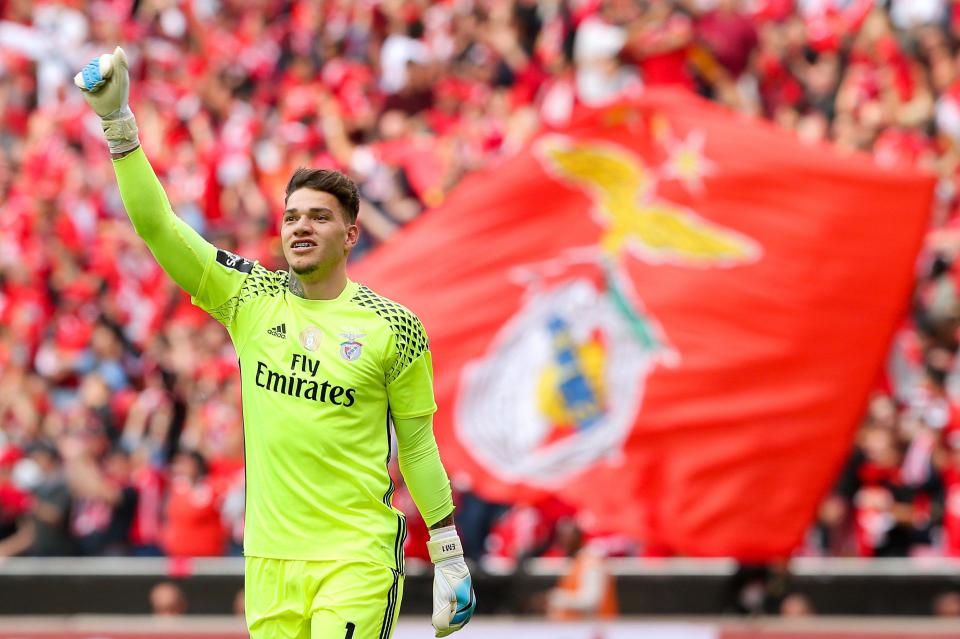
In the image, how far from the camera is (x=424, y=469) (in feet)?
21.6

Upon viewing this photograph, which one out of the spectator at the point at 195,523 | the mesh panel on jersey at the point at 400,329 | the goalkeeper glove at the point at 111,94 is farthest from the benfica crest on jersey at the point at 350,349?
the spectator at the point at 195,523

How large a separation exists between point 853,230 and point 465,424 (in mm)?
3028

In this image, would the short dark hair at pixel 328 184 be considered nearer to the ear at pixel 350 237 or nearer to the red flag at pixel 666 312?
the ear at pixel 350 237

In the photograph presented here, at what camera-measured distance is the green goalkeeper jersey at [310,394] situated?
6297 mm

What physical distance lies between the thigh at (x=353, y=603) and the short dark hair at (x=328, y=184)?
4.08 ft

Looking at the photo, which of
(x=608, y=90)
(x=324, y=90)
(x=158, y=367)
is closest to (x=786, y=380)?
(x=608, y=90)

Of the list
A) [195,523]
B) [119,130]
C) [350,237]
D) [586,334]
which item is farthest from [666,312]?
[119,130]

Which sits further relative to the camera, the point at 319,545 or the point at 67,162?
the point at 67,162

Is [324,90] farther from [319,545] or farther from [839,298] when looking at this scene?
[319,545]

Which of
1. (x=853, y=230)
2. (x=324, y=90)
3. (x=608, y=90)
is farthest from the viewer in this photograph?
(x=324, y=90)

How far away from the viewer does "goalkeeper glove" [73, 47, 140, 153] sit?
603cm

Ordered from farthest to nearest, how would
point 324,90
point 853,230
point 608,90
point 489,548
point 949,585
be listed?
point 324,90, point 608,90, point 489,548, point 949,585, point 853,230

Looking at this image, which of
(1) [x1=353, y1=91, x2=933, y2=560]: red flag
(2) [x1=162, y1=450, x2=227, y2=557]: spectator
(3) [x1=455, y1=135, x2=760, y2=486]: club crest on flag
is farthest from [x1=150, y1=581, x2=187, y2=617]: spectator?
(3) [x1=455, y1=135, x2=760, y2=486]: club crest on flag

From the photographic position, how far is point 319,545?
6285 mm
